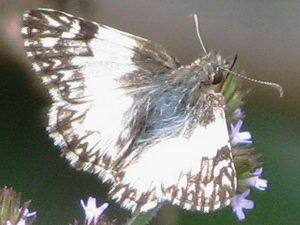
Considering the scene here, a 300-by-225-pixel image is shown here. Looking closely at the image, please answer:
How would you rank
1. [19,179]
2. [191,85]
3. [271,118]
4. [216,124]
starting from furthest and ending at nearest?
[271,118] → [19,179] → [191,85] → [216,124]

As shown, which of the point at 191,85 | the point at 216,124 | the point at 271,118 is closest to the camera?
the point at 216,124

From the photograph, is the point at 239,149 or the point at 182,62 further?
the point at 182,62

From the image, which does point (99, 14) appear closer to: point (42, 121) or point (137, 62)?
point (42, 121)

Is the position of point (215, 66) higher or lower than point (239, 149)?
higher

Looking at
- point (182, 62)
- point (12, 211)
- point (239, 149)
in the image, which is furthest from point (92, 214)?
point (182, 62)

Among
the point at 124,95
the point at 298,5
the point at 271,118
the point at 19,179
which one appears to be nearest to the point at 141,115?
the point at 124,95

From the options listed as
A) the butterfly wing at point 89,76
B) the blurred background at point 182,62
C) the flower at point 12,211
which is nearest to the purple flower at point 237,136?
the butterfly wing at point 89,76

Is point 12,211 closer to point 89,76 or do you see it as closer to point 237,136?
point 89,76

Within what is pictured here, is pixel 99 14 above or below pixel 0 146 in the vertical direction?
above
